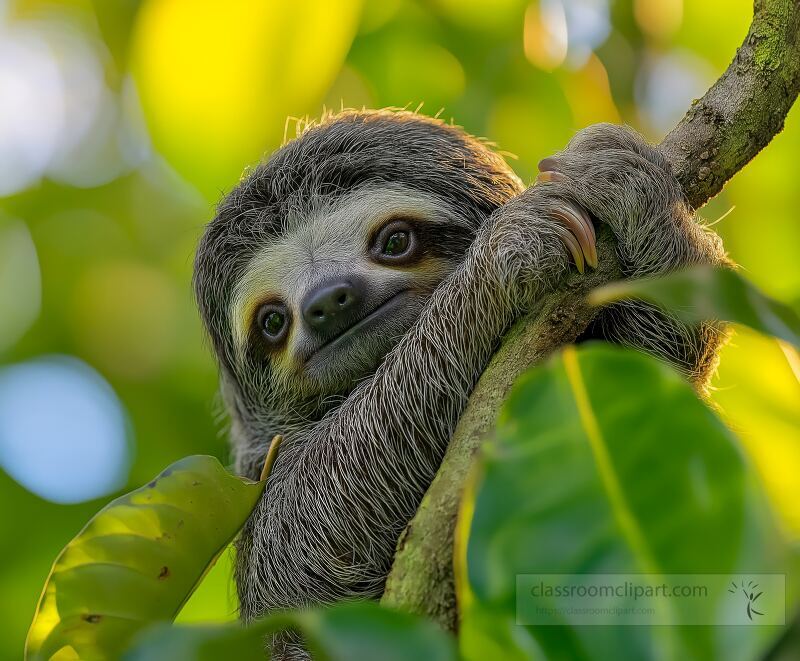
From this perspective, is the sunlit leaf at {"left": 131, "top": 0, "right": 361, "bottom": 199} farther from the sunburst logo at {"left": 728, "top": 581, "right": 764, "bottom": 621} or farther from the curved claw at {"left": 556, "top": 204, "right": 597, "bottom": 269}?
the sunburst logo at {"left": 728, "top": 581, "right": 764, "bottom": 621}

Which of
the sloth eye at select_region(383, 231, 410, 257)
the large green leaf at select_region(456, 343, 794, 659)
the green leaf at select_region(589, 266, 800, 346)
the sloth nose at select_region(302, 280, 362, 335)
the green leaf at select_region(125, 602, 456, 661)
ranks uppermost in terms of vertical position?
the green leaf at select_region(589, 266, 800, 346)

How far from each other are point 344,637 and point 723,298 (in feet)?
3.68

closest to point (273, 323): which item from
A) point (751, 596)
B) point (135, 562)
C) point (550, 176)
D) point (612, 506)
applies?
point (550, 176)

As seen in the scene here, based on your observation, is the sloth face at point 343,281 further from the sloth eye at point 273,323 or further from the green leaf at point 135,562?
the green leaf at point 135,562

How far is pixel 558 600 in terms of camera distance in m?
2.15

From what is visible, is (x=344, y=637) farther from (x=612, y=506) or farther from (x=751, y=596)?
(x=751, y=596)

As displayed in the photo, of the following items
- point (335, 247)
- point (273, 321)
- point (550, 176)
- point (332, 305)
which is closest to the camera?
point (550, 176)

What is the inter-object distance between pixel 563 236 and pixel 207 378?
15.3 feet

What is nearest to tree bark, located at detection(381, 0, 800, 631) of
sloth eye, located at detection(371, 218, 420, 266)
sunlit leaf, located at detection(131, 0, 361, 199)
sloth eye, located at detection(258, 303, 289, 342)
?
sloth eye, located at detection(371, 218, 420, 266)

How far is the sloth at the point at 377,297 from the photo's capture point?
3.88 meters

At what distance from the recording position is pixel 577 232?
373 cm

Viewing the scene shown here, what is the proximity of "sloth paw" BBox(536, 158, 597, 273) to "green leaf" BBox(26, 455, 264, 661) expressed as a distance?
156cm

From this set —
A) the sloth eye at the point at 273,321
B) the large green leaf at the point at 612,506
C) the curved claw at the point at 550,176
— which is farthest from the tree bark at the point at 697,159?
the sloth eye at the point at 273,321

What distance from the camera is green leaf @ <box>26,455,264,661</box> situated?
3025mm
